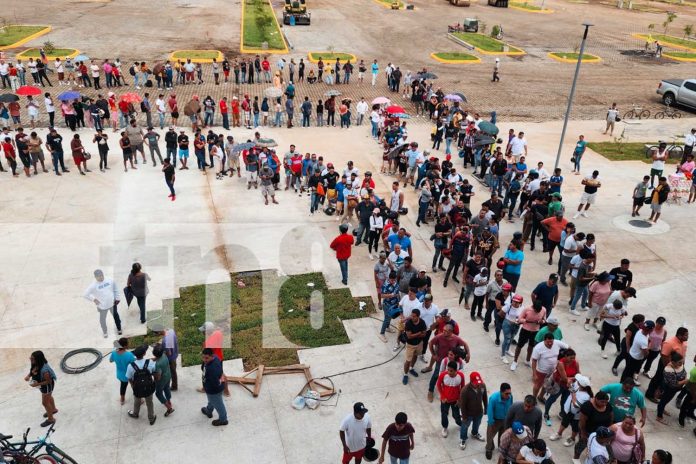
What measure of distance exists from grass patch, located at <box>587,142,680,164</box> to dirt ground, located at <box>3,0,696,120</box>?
419 centimetres

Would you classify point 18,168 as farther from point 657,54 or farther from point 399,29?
point 657,54

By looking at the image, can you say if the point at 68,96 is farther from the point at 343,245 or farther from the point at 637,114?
the point at 637,114

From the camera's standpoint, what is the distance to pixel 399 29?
4422 centimetres

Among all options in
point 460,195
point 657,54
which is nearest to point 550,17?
point 657,54

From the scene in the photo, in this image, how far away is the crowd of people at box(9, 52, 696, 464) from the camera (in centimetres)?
798

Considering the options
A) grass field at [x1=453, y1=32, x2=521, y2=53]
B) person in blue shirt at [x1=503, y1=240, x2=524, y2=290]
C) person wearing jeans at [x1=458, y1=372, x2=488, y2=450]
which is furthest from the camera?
grass field at [x1=453, y1=32, x2=521, y2=53]

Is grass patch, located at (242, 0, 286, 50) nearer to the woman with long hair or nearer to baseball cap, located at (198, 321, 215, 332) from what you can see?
baseball cap, located at (198, 321, 215, 332)

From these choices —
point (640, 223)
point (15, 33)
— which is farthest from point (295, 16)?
point (640, 223)

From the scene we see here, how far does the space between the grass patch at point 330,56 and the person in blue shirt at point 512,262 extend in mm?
24944

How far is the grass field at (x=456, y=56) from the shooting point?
120 feet

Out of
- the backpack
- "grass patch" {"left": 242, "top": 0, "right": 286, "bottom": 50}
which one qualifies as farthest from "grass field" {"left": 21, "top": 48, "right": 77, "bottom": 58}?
the backpack

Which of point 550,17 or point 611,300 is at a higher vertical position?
point 550,17

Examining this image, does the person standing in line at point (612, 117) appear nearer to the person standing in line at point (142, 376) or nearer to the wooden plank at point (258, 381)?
the wooden plank at point (258, 381)

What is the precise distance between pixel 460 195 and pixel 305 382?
23.0ft
